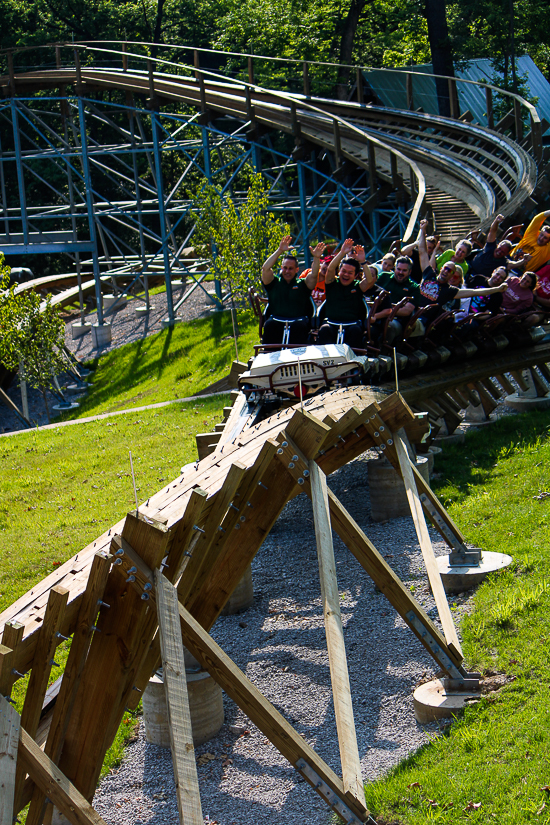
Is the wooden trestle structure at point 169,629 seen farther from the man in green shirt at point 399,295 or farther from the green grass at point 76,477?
the man in green shirt at point 399,295

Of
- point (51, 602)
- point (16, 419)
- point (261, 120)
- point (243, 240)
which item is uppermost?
point (261, 120)

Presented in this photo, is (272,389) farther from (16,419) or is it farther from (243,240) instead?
(16,419)

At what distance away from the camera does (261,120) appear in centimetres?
2325

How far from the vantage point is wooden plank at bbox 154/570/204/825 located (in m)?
3.93

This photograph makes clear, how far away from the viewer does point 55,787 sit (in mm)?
4023

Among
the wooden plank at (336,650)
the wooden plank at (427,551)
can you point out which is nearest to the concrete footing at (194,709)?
the wooden plank at (336,650)

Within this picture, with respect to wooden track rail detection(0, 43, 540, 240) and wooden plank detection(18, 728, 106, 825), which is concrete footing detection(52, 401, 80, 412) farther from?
wooden plank detection(18, 728, 106, 825)

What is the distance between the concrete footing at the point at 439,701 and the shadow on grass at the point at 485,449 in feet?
11.6

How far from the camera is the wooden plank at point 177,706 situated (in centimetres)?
393

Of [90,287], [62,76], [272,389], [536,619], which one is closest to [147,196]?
[90,287]

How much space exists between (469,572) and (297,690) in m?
1.66

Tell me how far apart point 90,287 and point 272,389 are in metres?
25.8

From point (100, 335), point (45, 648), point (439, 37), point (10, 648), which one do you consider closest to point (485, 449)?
point (45, 648)

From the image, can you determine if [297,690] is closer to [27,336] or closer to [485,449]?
[485,449]
